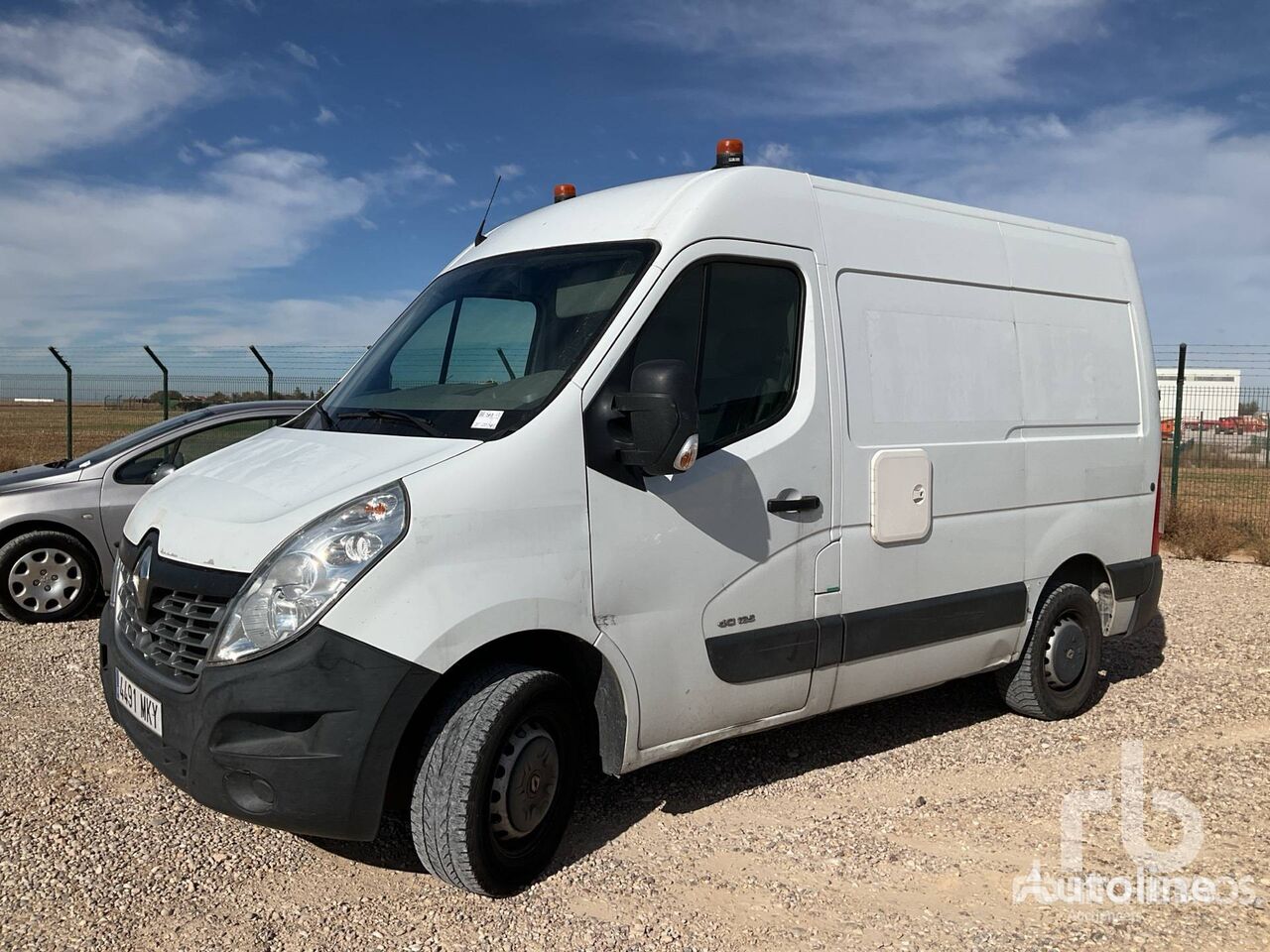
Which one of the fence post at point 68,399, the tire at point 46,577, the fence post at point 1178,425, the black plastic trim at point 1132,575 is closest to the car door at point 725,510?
the black plastic trim at point 1132,575

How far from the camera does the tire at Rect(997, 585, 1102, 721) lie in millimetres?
5520

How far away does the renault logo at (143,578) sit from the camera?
3.56m

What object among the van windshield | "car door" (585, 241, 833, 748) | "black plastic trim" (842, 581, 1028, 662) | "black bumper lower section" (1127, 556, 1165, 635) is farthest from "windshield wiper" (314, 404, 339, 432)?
"black bumper lower section" (1127, 556, 1165, 635)

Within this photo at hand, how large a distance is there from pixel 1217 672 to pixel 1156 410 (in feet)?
6.65

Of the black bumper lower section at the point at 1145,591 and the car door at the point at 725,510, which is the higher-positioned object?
the car door at the point at 725,510

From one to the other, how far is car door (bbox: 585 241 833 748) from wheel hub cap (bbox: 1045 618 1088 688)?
197cm

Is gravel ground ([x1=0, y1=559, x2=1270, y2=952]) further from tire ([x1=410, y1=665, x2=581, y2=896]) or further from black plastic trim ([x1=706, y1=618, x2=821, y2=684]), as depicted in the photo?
black plastic trim ([x1=706, y1=618, x2=821, y2=684])

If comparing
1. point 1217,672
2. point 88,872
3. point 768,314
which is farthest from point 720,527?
point 1217,672

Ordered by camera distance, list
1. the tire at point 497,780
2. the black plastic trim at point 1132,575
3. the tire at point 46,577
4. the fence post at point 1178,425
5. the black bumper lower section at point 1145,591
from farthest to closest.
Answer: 1. the fence post at point 1178,425
2. the tire at point 46,577
3. the black bumper lower section at point 1145,591
4. the black plastic trim at point 1132,575
5. the tire at point 497,780

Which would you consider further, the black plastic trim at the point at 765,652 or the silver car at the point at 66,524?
the silver car at the point at 66,524

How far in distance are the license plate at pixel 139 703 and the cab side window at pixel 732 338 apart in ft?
6.43

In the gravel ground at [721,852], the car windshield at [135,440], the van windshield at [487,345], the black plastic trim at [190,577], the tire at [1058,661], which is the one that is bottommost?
the gravel ground at [721,852]

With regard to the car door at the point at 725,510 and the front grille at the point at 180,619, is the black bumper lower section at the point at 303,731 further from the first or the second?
the car door at the point at 725,510

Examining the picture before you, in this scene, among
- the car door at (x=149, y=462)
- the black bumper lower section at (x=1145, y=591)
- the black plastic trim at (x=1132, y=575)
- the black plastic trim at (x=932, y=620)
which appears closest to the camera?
the black plastic trim at (x=932, y=620)
